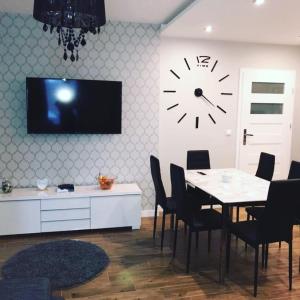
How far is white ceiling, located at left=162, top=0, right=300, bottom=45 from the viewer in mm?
3232

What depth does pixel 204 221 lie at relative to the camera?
3104mm

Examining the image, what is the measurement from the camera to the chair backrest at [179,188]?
10.3 ft

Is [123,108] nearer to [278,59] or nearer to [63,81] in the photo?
[63,81]

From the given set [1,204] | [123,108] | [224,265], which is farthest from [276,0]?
[1,204]

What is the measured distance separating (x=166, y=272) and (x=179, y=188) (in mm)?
795

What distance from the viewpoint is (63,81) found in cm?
402

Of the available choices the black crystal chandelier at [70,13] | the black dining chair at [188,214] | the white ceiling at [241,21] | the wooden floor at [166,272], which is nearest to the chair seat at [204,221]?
the black dining chair at [188,214]

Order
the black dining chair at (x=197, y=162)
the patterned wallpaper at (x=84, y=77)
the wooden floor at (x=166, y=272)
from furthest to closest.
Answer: the black dining chair at (x=197, y=162)
the patterned wallpaper at (x=84, y=77)
the wooden floor at (x=166, y=272)

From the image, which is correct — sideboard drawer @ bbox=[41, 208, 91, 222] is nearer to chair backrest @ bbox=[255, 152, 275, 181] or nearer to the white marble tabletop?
the white marble tabletop

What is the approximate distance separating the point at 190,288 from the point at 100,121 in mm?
2299

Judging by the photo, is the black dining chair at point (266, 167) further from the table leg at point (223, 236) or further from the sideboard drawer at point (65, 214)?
the sideboard drawer at point (65, 214)

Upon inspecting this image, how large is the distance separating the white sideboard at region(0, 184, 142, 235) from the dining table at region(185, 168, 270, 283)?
0.91 meters

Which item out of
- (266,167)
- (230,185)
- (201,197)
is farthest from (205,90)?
(230,185)

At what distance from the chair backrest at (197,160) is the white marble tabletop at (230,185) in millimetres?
244
